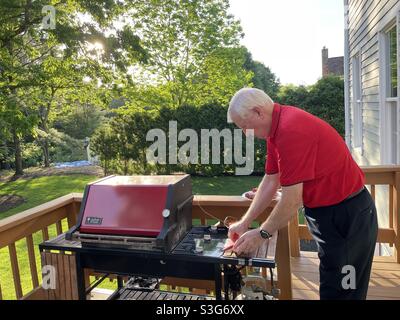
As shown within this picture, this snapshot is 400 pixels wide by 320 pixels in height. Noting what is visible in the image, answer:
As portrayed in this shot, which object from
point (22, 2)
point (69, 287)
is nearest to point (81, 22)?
point (22, 2)

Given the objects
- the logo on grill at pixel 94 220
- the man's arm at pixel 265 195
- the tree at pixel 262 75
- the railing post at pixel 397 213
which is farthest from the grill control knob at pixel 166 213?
the tree at pixel 262 75

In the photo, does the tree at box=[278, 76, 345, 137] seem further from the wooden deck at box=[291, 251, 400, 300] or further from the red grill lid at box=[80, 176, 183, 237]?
the red grill lid at box=[80, 176, 183, 237]

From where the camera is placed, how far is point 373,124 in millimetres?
5305

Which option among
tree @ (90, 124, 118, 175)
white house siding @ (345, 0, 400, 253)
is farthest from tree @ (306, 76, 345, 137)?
tree @ (90, 124, 118, 175)

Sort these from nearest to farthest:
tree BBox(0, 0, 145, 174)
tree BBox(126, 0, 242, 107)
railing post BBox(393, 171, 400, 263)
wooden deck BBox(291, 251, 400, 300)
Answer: wooden deck BBox(291, 251, 400, 300)
railing post BBox(393, 171, 400, 263)
tree BBox(0, 0, 145, 174)
tree BBox(126, 0, 242, 107)

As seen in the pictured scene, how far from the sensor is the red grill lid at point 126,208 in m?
1.70

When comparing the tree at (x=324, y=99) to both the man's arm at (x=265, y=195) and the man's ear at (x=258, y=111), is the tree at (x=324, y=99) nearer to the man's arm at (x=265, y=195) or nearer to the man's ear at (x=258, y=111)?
the man's arm at (x=265, y=195)

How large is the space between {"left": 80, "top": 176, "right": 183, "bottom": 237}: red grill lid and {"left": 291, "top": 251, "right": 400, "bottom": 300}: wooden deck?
1354mm

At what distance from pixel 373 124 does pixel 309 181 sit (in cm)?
432

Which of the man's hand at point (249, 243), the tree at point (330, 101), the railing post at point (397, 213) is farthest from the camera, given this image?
the tree at point (330, 101)

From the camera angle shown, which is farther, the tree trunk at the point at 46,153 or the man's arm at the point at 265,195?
the tree trunk at the point at 46,153

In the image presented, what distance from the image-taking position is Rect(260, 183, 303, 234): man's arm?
1.48 metres

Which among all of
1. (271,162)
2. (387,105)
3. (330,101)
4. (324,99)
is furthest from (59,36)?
(330,101)

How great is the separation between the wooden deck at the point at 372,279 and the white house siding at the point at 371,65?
1946 mm
